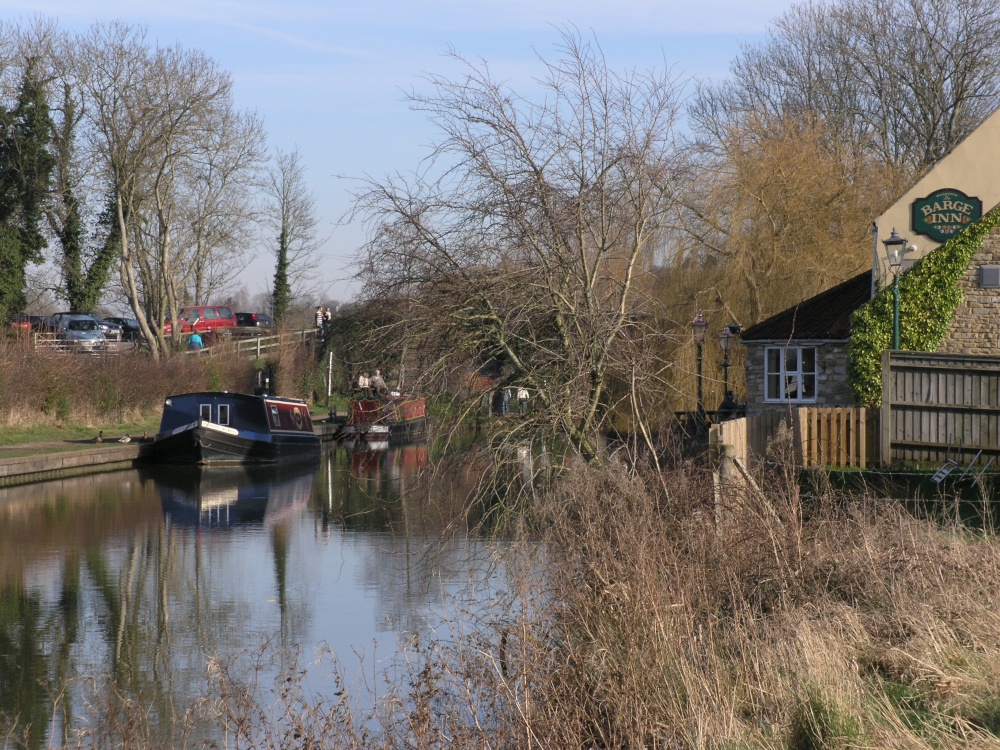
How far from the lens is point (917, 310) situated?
76.2 ft

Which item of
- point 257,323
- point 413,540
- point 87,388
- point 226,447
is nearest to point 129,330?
point 257,323

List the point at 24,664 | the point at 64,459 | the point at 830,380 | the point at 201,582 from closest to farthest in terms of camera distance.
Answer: the point at 24,664
the point at 201,582
the point at 830,380
the point at 64,459

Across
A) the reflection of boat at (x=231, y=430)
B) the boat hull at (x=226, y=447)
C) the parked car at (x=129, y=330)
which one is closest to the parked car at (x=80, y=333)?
the parked car at (x=129, y=330)

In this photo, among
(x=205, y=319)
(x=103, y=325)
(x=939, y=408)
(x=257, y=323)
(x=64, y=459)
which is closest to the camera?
(x=939, y=408)

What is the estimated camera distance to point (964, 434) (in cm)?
2030

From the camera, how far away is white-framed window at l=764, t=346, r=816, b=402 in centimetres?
2628

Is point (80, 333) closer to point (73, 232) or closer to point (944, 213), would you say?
point (73, 232)

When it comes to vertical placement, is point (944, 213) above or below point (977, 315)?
above

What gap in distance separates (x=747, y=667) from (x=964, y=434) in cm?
1446

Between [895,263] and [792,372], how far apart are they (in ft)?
11.7

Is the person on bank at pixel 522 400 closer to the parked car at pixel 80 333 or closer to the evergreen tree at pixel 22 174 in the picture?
the parked car at pixel 80 333

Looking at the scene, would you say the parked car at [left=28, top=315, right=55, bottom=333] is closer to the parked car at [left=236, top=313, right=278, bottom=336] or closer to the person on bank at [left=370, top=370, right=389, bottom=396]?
the parked car at [left=236, top=313, right=278, bottom=336]

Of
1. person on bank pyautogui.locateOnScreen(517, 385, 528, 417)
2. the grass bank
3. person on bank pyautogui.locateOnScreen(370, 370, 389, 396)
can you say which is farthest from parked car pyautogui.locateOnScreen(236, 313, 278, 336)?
person on bank pyautogui.locateOnScreen(517, 385, 528, 417)

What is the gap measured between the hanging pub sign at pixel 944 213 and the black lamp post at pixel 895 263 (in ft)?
1.67
